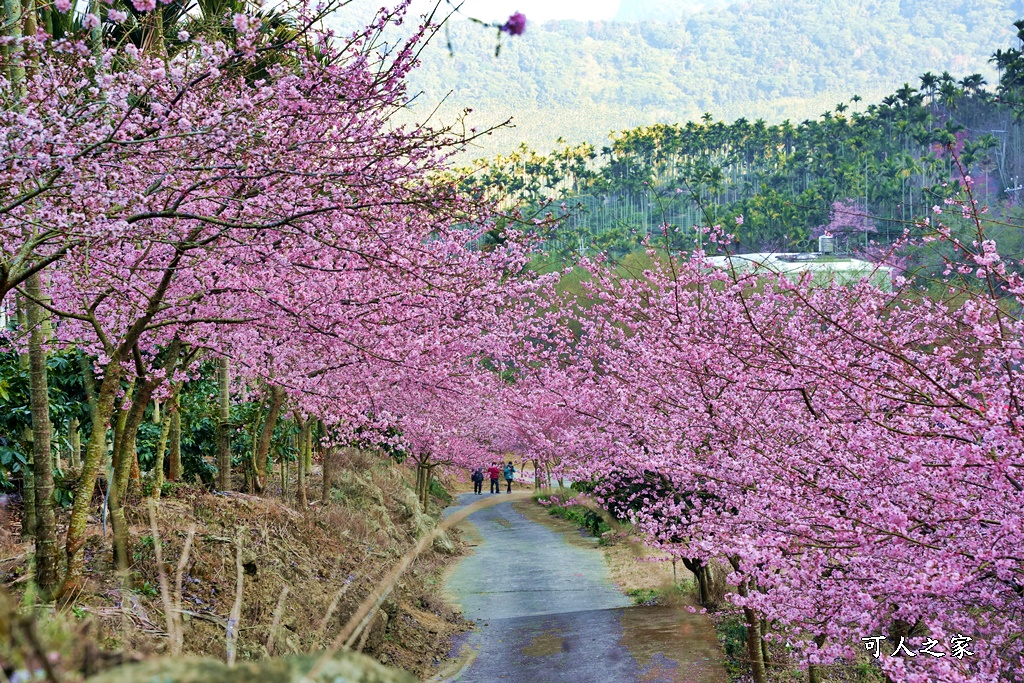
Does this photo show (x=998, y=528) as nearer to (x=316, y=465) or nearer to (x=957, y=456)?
(x=957, y=456)

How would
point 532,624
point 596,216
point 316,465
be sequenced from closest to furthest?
point 532,624 < point 316,465 < point 596,216

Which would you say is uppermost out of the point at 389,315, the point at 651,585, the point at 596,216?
the point at 596,216

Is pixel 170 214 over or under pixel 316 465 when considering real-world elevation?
over

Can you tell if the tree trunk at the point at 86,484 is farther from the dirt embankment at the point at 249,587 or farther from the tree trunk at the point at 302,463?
the tree trunk at the point at 302,463

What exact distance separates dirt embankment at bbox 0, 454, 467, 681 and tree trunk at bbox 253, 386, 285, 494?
2.15ft

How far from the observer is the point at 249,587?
11164 millimetres

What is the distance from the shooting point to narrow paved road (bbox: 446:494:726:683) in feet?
45.5

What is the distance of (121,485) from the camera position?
9.70m

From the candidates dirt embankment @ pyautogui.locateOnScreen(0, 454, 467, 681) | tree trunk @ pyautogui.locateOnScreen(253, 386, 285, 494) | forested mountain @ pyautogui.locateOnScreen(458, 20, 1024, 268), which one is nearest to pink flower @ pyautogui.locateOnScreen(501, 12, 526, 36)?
dirt embankment @ pyautogui.locateOnScreen(0, 454, 467, 681)

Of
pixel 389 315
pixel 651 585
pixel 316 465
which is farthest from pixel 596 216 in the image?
pixel 389 315

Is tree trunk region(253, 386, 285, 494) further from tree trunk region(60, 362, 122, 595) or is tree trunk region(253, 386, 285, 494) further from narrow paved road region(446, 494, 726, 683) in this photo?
tree trunk region(60, 362, 122, 595)

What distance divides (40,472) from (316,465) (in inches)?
962

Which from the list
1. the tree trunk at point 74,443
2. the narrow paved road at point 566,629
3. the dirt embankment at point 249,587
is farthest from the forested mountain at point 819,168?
the tree trunk at point 74,443

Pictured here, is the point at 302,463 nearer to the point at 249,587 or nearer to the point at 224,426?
the point at 224,426
